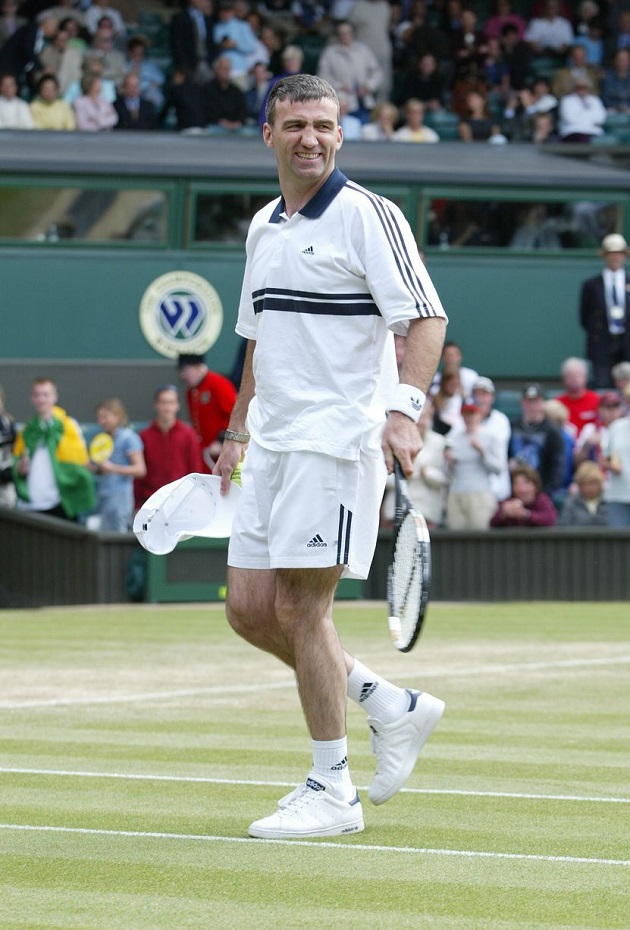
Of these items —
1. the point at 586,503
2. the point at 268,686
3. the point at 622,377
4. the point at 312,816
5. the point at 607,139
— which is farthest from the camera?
the point at 607,139

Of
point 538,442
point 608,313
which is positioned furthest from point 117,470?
point 608,313

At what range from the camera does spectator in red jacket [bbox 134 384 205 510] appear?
17422mm

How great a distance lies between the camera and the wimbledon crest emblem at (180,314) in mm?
21391

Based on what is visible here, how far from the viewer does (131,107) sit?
73.7 ft

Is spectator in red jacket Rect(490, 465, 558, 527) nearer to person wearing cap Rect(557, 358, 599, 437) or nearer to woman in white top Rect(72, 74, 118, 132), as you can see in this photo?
person wearing cap Rect(557, 358, 599, 437)

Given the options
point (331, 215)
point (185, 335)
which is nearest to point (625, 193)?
point (185, 335)

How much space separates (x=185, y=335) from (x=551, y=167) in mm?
5122

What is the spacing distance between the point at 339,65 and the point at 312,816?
1829 cm

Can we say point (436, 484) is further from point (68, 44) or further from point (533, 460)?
point (68, 44)

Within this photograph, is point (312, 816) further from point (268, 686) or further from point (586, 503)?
point (586, 503)

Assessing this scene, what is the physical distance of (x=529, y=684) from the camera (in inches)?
449

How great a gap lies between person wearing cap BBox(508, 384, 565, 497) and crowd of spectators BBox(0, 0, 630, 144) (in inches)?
212

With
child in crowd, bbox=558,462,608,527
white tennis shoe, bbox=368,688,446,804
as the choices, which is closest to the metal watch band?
white tennis shoe, bbox=368,688,446,804

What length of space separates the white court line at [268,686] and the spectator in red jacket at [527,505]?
5.47m
